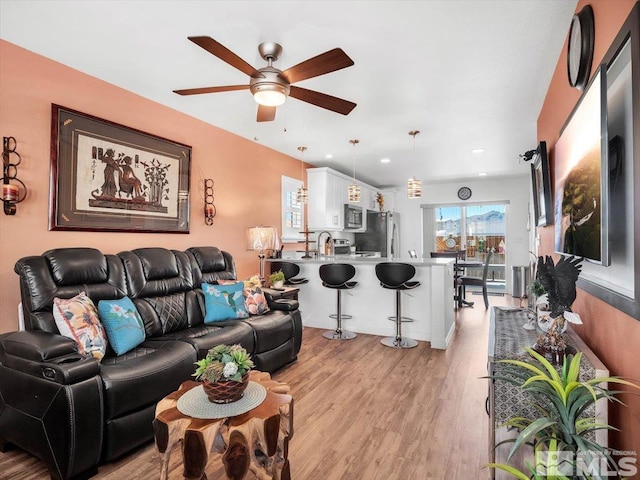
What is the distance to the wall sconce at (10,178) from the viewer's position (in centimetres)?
244

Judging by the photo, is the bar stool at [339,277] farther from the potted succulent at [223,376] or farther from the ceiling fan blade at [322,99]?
the potted succulent at [223,376]

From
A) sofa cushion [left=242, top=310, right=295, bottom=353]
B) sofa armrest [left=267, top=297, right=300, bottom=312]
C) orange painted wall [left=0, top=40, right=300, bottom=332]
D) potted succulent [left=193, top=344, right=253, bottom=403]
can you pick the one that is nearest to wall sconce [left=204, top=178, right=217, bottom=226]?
orange painted wall [left=0, top=40, right=300, bottom=332]

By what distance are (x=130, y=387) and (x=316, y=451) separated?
45.2 inches

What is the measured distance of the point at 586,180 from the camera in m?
1.61

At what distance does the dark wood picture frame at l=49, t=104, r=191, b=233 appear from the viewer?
2805mm

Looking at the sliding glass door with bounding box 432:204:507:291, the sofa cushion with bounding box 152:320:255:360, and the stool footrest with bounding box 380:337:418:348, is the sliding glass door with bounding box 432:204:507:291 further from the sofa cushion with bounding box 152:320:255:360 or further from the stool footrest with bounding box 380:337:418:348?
the sofa cushion with bounding box 152:320:255:360

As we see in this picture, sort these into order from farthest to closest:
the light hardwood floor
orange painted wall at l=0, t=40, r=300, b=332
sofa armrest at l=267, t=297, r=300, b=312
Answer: sofa armrest at l=267, t=297, r=300, b=312
orange painted wall at l=0, t=40, r=300, b=332
the light hardwood floor

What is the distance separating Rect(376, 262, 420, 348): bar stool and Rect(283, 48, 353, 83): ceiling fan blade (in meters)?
2.47

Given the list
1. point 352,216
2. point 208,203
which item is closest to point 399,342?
point 208,203

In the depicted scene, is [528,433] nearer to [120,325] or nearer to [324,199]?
[120,325]

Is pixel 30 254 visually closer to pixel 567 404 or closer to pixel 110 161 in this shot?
pixel 110 161

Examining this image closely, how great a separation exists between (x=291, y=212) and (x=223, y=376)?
4.38m

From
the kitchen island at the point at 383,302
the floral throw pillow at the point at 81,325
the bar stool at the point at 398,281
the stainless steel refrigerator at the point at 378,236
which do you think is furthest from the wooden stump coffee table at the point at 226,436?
the stainless steel refrigerator at the point at 378,236

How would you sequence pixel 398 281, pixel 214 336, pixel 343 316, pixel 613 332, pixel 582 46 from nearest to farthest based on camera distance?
pixel 613 332
pixel 582 46
pixel 214 336
pixel 398 281
pixel 343 316
